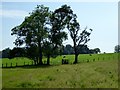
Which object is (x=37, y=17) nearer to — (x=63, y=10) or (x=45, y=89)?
(x=63, y=10)

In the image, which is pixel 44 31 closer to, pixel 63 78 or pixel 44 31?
pixel 44 31

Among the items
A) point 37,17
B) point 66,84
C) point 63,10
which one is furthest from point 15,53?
point 66,84

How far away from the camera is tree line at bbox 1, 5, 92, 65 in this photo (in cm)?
6944

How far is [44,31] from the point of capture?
231 feet

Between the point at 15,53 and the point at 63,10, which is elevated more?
the point at 63,10

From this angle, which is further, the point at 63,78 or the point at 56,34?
the point at 56,34

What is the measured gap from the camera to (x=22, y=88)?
2708cm

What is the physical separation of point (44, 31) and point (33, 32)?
8.95 ft

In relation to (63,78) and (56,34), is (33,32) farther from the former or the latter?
(63,78)

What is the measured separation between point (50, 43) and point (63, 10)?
392 inches

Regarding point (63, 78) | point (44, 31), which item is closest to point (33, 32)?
point (44, 31)

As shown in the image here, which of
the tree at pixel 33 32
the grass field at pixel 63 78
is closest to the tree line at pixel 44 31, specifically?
the tree at pixel 33 32

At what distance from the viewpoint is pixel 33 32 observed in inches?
2734

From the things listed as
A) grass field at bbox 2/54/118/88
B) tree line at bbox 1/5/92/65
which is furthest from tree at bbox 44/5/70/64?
grass field at bbox 2/54/118/88
